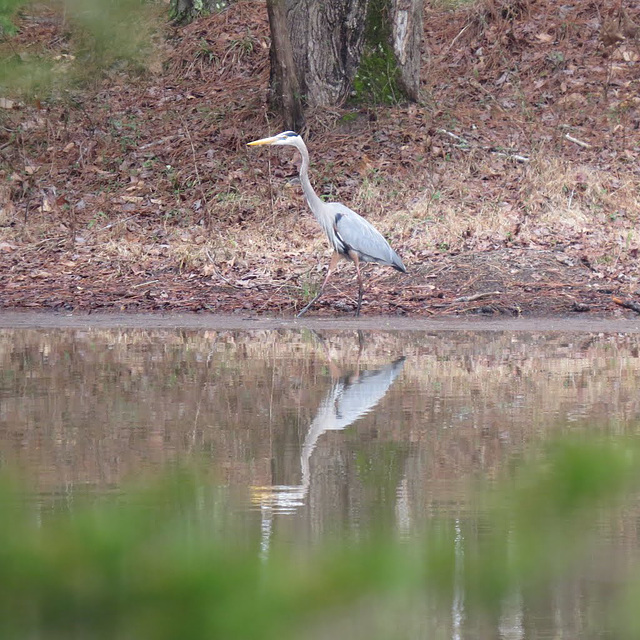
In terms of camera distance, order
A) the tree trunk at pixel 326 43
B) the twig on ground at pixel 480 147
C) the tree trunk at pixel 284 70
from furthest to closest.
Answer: the tree trunk at pixel 326 43, the twig on ground at pixel 480 147, the tree trunk at pixel 284 70

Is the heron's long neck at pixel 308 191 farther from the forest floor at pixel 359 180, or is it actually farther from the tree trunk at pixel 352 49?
the tree trunk at pixel 352 49

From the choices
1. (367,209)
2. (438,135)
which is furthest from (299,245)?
(438,135)

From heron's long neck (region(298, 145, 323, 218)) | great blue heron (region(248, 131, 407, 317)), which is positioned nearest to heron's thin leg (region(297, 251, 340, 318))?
great blue heron (region(248, 131, 407, 317))

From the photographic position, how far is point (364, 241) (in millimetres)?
10961

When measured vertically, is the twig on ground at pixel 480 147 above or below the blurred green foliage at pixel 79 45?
above

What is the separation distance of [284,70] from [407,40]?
1.92m

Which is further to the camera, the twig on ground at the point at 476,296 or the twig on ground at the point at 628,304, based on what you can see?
the twig on ground at the point at 476,296

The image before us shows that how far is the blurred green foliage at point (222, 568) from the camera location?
3.29 ft

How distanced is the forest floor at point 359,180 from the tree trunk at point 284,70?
0.39 meters

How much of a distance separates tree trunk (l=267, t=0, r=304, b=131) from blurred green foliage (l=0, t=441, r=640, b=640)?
13.0 metres

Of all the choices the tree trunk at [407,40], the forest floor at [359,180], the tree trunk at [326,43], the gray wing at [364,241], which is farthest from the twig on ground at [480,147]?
the gray wing at [364,241]

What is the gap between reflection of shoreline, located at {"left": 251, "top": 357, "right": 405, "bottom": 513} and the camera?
4.88 meters

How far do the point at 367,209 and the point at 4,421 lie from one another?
303 inches

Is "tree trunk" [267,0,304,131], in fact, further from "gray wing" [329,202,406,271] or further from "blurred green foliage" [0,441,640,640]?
"blurred green foliage" [0,441,640,640]
